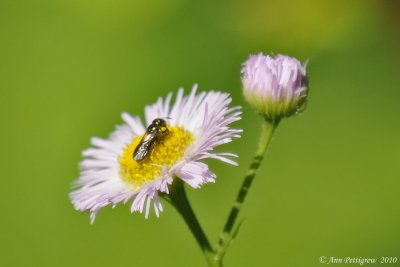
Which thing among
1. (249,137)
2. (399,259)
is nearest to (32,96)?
(249,137)

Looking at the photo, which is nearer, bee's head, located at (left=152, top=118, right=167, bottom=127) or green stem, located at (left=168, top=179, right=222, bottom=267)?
green stem, located at (left=168, top=179, right=222, bottom=267)

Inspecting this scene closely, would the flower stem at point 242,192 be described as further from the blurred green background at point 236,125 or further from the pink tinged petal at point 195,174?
the blurred green background at point 236,125

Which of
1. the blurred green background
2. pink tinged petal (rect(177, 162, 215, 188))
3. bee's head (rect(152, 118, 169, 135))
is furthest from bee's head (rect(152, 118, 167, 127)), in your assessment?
the blurred green background

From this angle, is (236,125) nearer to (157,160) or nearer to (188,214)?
(157,160)

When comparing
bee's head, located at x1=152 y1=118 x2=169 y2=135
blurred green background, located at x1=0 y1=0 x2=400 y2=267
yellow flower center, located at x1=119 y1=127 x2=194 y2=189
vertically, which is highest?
bee's head, located at x1=152 y1=118 x2=169 y2=135

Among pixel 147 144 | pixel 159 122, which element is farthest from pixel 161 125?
pixel 147 144

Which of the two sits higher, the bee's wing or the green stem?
the bee's wing

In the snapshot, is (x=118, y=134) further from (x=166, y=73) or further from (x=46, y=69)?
(x=46, y=69)

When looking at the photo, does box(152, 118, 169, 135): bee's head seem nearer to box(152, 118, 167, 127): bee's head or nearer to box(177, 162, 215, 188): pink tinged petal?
box(152, 118, 167, 127): bee's head
